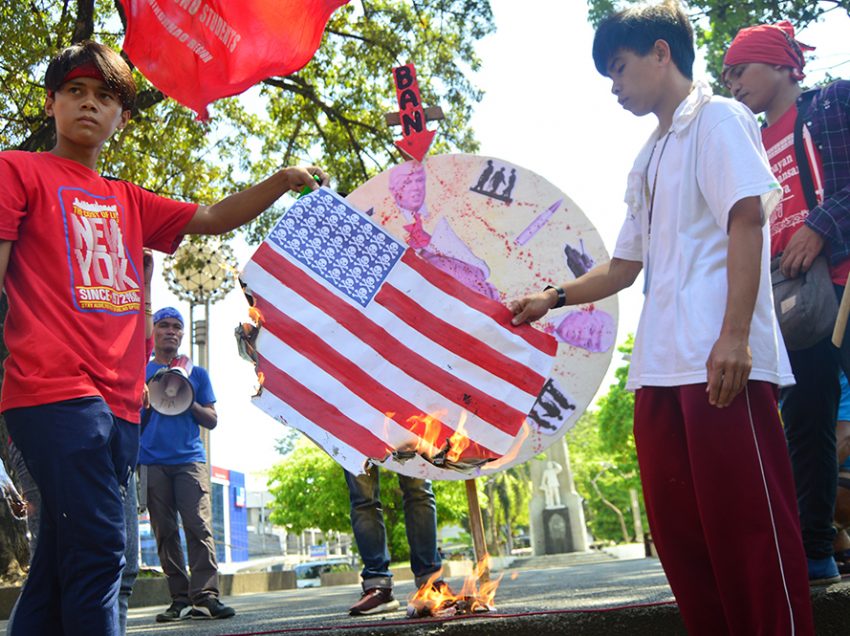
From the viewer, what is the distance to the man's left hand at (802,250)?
333 centimetres

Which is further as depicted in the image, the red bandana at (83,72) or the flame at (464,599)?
the flame at (464,599)

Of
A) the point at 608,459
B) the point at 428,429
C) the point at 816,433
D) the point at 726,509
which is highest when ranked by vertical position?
the point at 608,459

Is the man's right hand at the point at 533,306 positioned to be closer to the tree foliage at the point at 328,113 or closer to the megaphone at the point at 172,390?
the megaphone at the point at 172,390

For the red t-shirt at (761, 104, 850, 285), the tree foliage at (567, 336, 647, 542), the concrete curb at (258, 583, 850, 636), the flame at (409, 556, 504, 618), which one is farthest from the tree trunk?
the tree foliage at (567, 336, 647, 542)

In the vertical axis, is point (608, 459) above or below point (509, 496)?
above

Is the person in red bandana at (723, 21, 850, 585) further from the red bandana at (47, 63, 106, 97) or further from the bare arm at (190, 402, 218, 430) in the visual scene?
the bare arm at (190, 402, 218, 430)

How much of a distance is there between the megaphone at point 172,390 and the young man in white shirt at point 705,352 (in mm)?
3819

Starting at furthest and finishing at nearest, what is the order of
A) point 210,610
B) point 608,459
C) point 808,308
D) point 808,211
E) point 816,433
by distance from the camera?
point 608,459
point 210,610
point 808,211
point 816,433
point 808,308

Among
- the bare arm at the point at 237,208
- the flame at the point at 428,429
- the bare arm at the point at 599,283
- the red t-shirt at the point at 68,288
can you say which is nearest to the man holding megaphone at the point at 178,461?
the flame at the point at 428,429

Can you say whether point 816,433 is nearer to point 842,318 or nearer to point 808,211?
point 842,318

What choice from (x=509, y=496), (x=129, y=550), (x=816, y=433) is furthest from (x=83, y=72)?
(x=509, y=496)

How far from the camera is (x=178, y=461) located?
5.84 metres

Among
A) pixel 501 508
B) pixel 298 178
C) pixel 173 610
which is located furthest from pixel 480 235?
pixel 501 508

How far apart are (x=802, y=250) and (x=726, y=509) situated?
4.95 feet
